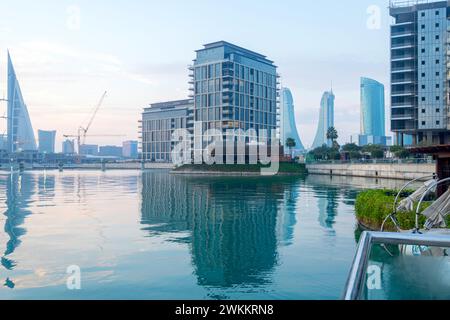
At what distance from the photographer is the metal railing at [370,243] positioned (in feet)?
14.2

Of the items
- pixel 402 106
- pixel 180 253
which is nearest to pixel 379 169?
pixel 402 106

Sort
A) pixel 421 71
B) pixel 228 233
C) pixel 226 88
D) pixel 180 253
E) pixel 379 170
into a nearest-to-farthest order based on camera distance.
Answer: pixel 180 253 < pixel 228 233 < pixel 379 170 < pixel 421 71 < pixel 226 88

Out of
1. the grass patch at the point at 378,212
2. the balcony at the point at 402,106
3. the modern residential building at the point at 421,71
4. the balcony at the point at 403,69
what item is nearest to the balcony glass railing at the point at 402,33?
the modern residential building at the point at 421,71

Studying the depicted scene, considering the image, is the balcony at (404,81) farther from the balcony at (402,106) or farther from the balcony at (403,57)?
the balcony at (402,106)

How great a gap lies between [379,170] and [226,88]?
10188cm

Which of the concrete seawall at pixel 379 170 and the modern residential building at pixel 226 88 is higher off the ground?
the modern residential building at pixel 226 88

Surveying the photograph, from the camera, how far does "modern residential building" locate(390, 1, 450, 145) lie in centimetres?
11075

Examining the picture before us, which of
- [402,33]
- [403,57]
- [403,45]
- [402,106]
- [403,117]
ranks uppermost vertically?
[402,33]

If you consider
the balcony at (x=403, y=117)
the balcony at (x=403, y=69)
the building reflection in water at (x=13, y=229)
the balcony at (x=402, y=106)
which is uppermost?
the balcony at (x=403, y=69)

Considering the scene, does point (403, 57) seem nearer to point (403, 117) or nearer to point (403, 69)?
point (403, 69)

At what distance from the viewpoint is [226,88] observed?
585 ft

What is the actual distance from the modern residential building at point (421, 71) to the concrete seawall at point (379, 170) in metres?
24.4

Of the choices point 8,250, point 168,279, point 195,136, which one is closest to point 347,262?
point 168,279
